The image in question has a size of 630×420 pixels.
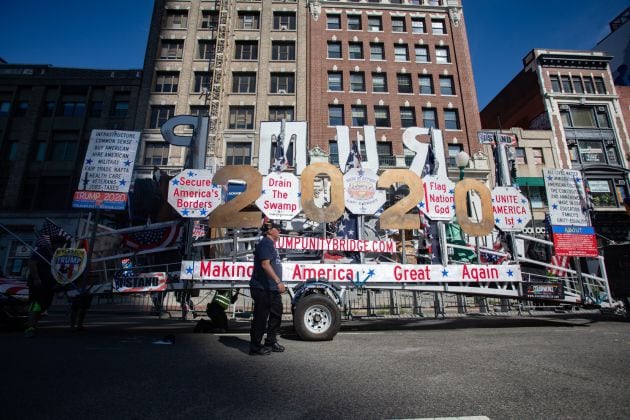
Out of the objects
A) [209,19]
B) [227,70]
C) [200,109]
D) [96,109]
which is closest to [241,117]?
[200,109]

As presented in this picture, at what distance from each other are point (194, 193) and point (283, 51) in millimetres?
28067

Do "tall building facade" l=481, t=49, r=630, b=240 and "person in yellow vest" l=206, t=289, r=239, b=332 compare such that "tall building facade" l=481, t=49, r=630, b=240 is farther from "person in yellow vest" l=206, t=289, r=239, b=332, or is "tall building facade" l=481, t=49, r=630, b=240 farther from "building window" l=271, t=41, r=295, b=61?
"person in yellow vest" l=206, t=289, r=239, b=332

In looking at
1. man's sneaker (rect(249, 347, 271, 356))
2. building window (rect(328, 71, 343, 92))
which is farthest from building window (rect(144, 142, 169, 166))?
man's sneaker (rect(249, 347, 271, 356))

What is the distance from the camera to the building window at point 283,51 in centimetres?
3166

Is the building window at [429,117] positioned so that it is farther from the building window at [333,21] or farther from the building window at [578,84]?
the building window at [578,84]

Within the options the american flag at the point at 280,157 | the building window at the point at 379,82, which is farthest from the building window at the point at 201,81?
the american flag at the point at 280,157

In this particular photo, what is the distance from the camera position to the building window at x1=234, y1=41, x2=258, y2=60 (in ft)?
104

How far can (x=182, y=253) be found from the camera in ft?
26.5

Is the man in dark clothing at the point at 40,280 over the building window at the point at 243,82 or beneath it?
beneath

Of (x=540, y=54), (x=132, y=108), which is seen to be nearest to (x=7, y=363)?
(x=132, y=108)

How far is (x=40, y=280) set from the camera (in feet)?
25.6

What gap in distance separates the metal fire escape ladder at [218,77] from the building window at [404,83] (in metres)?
16.5

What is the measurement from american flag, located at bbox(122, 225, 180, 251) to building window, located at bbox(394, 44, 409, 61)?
3065 centimetres

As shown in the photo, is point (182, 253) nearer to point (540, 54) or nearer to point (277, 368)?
point (277, 368)
